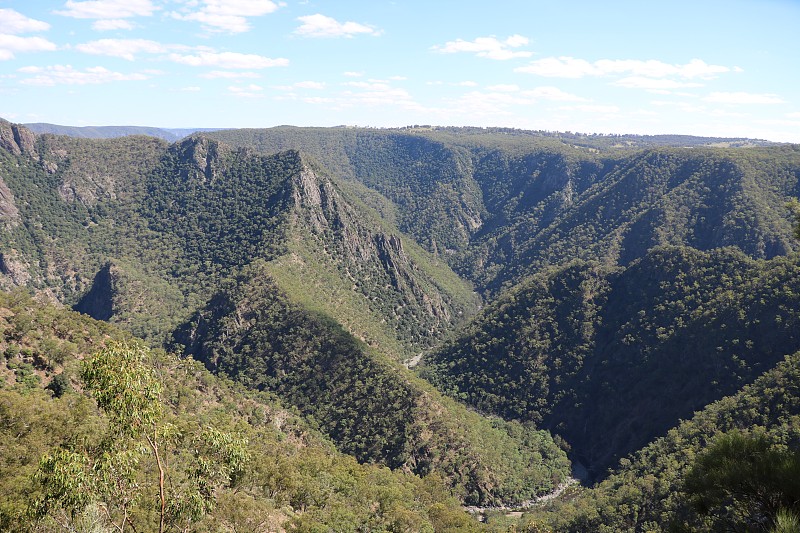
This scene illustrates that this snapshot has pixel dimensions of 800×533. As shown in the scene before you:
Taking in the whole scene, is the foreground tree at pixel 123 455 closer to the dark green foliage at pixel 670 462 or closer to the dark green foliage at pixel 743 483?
the dark green foliage at pixel 743 483

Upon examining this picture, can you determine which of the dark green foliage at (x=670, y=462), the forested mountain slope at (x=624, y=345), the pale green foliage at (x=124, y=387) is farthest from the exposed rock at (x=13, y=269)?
the pale green foliage at (x=124, y=387)

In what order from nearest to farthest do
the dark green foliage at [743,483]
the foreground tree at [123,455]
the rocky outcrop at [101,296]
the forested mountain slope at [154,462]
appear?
the dark green foliage at [743,483] < the foreground tree at [123,455] < the forested mountain slope at [154,462] < the rocky outcrop at [101,296]

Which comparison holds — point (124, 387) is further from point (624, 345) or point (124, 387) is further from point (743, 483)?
point (624, 345)

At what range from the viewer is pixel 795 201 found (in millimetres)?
26609

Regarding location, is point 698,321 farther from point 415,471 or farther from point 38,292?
point 38,292

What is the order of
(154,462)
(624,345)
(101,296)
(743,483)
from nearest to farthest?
(743,483), (154,462), (624,345), (101,296)

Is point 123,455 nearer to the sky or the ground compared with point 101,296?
nearer to the sky

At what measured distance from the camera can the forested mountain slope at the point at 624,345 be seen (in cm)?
12688

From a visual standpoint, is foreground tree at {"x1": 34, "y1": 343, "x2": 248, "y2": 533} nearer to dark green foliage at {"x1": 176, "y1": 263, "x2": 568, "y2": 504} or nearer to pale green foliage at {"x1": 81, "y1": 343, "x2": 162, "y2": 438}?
pale green foliage at {"x1": 81, "y1": 343, "x2": 162, "y2": 438}

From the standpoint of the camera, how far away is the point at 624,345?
154 metres

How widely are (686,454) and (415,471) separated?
58870 mm

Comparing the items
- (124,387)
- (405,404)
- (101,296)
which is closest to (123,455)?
(124,387)

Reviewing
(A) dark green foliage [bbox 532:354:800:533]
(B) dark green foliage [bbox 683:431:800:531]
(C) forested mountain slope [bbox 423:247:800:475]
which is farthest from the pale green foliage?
(C) forested mountain slope [bbox 423:247:800:475]

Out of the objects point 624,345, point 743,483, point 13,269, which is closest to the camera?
point 743,483
